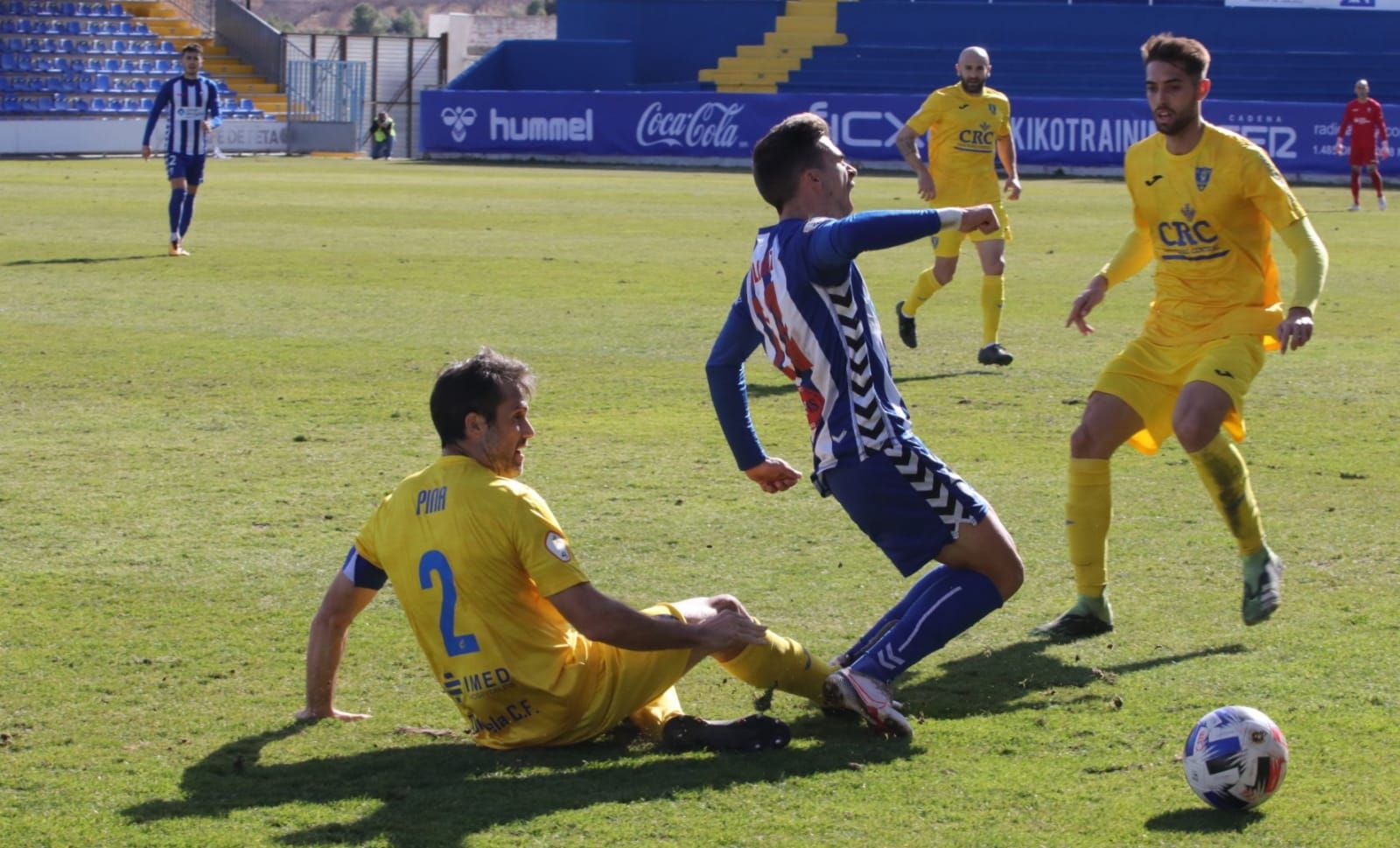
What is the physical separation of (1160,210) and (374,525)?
10.5 feet

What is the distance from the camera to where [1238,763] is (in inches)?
160

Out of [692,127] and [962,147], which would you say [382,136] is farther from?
[962,147]

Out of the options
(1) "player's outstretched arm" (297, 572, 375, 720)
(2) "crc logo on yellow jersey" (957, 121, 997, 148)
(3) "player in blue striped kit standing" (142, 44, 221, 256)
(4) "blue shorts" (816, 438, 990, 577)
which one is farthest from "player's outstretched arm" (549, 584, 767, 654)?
(3) "player in blue striped kit standing" (142, 44, 221, 256)

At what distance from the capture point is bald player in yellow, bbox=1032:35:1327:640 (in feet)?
18.9

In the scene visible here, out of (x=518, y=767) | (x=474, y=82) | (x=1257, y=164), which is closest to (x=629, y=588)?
(x=518, y=767)

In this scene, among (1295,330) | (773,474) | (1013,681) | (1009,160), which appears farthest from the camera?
(1009,160)

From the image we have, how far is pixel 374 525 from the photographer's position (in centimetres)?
452

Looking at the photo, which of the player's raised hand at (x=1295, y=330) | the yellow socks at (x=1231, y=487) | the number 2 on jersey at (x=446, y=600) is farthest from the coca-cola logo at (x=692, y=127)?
the number 2 on jersey at (x=446, y=600)

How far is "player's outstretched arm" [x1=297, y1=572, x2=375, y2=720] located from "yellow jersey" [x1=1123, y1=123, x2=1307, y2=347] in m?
3.10

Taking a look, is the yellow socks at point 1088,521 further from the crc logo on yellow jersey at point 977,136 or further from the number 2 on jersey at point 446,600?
the crc logo on yellow jersey at point 977,136

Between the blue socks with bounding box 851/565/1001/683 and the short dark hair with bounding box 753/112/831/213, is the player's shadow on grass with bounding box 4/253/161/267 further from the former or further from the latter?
the blue socks with bounding box 851/565/1001/683

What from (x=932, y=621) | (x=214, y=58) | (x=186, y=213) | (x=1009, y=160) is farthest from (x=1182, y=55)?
(x=214, y=58)

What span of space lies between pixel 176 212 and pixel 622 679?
1453 cm

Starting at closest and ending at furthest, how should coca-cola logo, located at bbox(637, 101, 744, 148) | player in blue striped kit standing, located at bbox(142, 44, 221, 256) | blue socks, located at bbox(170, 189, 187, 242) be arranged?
blue socks, located at bbox(170, 189, 187, 242), player in blue striped kit standing, located at bbox(142, 44, 221, 256), coca-cola logo, located at bbox(637, 101, 744, 148)
